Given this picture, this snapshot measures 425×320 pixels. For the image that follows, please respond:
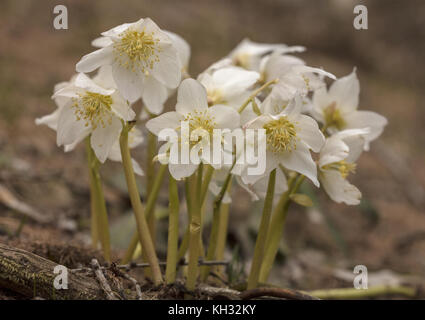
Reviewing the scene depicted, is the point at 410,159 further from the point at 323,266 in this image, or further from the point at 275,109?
the point at 275,109

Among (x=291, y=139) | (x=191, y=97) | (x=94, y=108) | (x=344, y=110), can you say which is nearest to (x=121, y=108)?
(x=94, y=108)

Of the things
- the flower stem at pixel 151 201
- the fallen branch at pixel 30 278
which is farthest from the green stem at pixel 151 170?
the fallen branch at pixel 30 278

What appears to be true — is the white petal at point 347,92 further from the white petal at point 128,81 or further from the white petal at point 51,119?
the white petal at point 51,119

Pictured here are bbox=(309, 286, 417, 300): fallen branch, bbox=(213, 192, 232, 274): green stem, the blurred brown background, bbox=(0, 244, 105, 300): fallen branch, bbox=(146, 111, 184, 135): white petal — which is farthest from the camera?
the blurred brown background

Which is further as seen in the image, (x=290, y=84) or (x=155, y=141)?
(x=155, y=141)

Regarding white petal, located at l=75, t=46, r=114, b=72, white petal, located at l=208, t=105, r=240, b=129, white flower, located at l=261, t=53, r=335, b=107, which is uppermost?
white petal, located at l=75, t=46, r=114, b=72

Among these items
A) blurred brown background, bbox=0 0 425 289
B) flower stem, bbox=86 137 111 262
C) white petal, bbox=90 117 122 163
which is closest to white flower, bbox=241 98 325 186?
white petal, bbox=90 117 122 163

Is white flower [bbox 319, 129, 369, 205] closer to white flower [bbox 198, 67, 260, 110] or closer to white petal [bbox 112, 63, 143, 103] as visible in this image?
white flower [bbox 198, 67, 260, 110]

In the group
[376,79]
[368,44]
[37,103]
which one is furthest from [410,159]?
[37,103]
